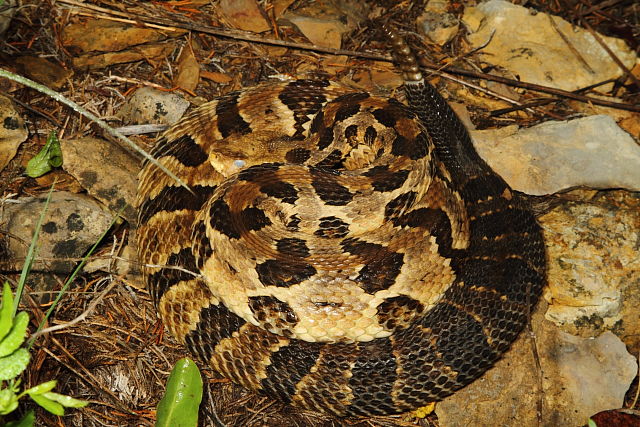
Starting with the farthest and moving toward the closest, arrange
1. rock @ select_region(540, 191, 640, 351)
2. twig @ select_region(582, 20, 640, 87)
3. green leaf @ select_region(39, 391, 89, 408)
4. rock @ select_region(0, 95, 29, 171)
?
twig @ select_region(582, 20, 640, 87) → rock @ select_region(0, 95, 29, 171) → rock @ select_region(540, 191, 640, 351) → green leaf @ select_region(39, 391, 89, 408)

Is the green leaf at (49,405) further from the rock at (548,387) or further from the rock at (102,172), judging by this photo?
the rock at (548,387)

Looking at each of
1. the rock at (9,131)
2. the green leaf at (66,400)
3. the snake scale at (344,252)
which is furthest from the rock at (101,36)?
the green leaf at (66,400)

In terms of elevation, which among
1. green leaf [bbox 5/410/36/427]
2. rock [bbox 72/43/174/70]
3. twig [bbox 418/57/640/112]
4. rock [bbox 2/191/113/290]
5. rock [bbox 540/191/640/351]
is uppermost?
rock [bbox 72/43/174/70]

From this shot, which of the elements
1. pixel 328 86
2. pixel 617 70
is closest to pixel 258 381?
pixel 328 86

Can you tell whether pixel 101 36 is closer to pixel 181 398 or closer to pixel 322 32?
pixel 322 32

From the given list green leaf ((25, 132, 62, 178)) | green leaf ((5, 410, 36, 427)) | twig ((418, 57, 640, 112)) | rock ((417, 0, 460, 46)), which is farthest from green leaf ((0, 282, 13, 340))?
rock ((417, 0, 460, 46))

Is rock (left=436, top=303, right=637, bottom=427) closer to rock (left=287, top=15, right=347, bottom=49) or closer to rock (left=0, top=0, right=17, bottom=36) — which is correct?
rock (left=287, top=15, right=347, bottom=49)

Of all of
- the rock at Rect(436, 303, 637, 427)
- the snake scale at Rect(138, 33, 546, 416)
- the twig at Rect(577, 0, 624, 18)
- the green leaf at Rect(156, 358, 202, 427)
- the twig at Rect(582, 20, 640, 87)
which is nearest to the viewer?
the green leaf at Rect(156, 358, 202, 427)
